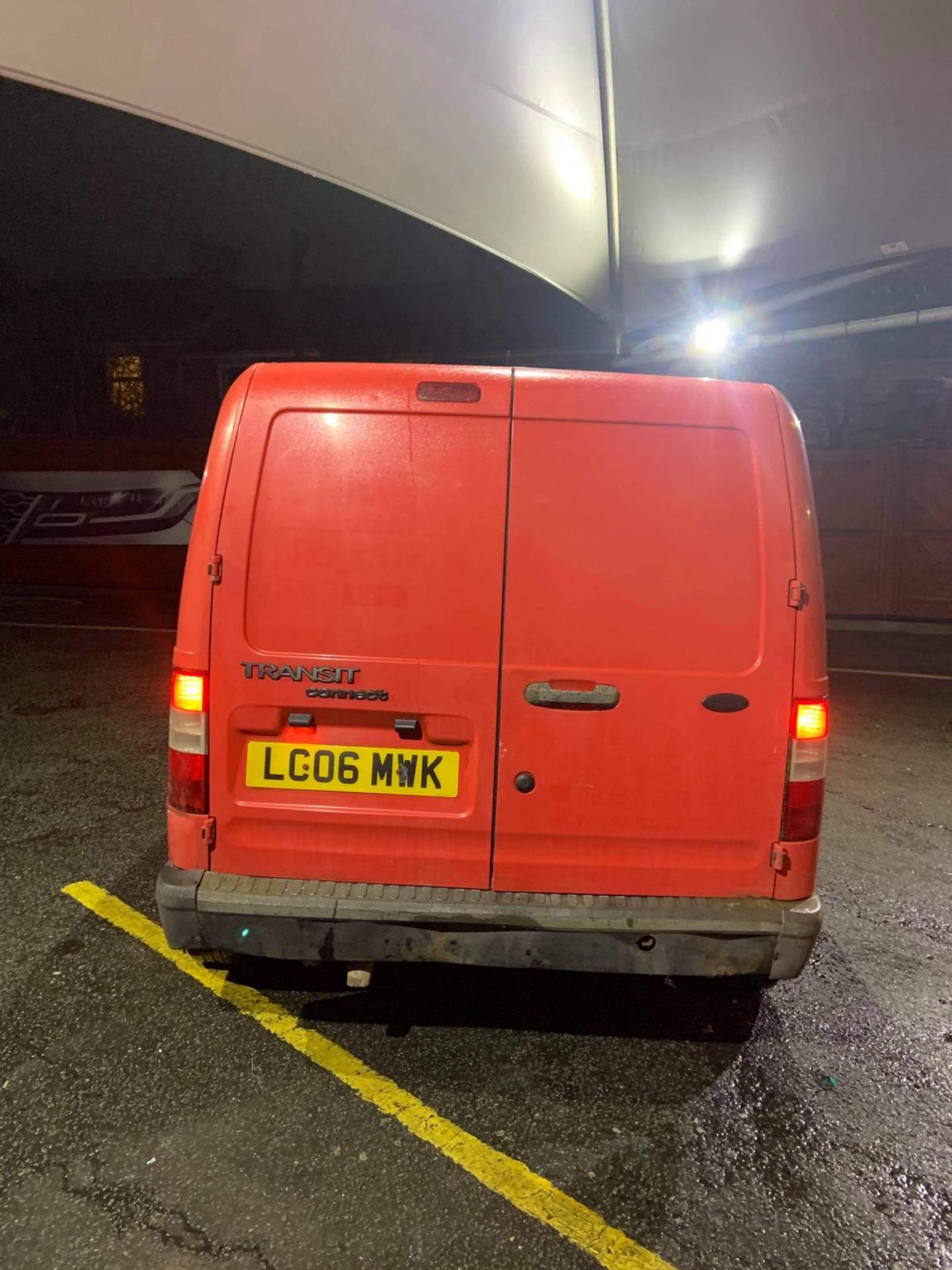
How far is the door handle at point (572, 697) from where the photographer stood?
2.41 metres

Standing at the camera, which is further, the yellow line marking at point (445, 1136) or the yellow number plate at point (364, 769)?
the yellow number plate at point (364, 769)

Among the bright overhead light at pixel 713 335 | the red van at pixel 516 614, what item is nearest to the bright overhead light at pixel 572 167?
the bright overhead light at pixel 713 335

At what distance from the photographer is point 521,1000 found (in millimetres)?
3041

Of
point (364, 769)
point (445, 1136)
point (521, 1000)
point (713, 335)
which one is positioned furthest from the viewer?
point (713, 335)

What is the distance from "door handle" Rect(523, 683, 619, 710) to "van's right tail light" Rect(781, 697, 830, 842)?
0.58 metres

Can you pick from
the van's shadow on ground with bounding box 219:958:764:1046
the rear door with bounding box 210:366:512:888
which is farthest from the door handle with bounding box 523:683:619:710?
the van's shadow on ground with bounding box 219:958:764:1046

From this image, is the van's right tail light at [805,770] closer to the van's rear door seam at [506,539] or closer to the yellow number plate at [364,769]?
the van's rear door seam at [506,539]

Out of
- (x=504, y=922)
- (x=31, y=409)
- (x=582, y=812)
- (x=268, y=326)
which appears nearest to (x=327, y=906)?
(x=504, y=922)

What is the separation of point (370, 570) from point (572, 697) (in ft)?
2.46

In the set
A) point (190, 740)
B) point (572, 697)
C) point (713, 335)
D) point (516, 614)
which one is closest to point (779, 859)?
point (572, 697)

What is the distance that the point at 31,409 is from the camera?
21.6m

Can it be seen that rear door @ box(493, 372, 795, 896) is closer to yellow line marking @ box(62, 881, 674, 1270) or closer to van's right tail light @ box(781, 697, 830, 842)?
van's right tail light @ box(781, 697, 830, 842)

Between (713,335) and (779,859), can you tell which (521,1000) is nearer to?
(779,859)

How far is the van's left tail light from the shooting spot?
246 cm
